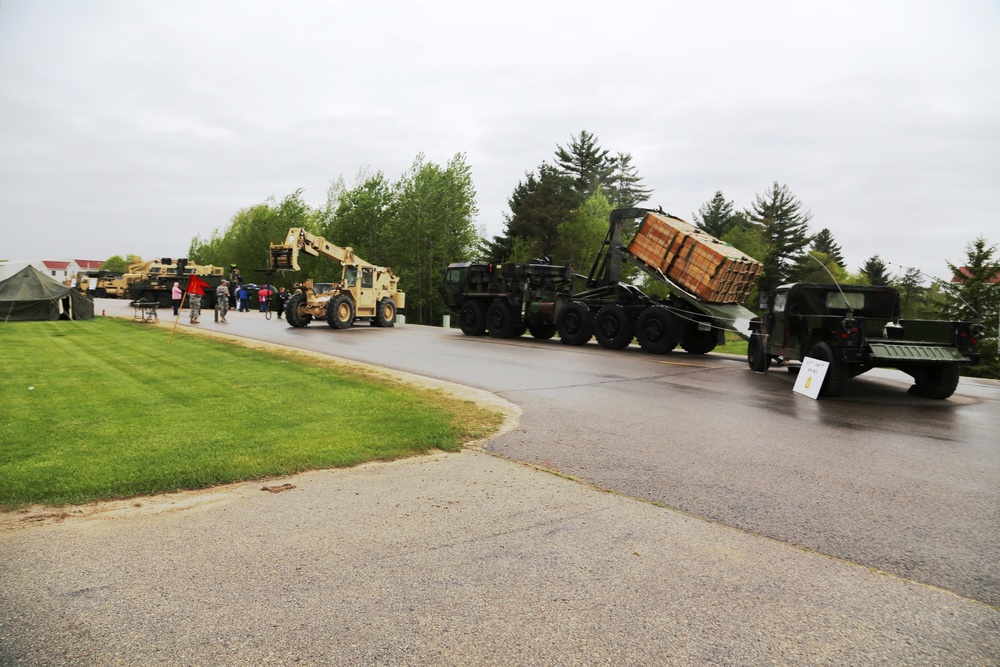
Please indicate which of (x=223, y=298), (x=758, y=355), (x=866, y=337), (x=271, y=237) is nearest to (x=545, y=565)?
(x=866, y=337)

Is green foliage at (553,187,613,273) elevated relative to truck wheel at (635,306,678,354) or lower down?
elevated

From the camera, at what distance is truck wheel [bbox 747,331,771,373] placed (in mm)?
14344

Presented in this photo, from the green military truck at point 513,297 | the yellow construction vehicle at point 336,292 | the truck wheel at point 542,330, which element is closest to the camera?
the green military truck at point 513,297

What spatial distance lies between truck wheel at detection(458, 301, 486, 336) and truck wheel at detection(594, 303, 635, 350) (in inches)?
218

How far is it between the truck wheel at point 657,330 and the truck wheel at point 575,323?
2299 millimetres

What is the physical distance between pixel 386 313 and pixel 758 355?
1731 cm

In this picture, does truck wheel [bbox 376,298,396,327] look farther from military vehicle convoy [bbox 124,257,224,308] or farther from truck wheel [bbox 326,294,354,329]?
military vehicle convoy [bbox 124,257,224,308]

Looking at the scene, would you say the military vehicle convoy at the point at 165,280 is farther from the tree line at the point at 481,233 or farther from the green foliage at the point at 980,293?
the green foliage at the point at 980,293

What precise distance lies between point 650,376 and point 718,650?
33.9 feet

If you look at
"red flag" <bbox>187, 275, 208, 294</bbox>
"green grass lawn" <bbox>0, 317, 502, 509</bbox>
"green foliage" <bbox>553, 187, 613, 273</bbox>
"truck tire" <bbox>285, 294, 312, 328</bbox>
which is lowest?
"green grass lawn" <bbox>0, 317, 502, 509</bbox>

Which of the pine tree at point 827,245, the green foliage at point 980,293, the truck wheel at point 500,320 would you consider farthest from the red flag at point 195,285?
the pine tree at point 827,245

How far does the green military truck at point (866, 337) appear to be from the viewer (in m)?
10.6

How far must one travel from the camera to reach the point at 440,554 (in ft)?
13.0

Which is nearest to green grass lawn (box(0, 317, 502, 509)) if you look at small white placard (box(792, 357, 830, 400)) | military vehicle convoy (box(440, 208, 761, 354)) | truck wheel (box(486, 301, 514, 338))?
small white placard (box(792, 357, 830, 400))
